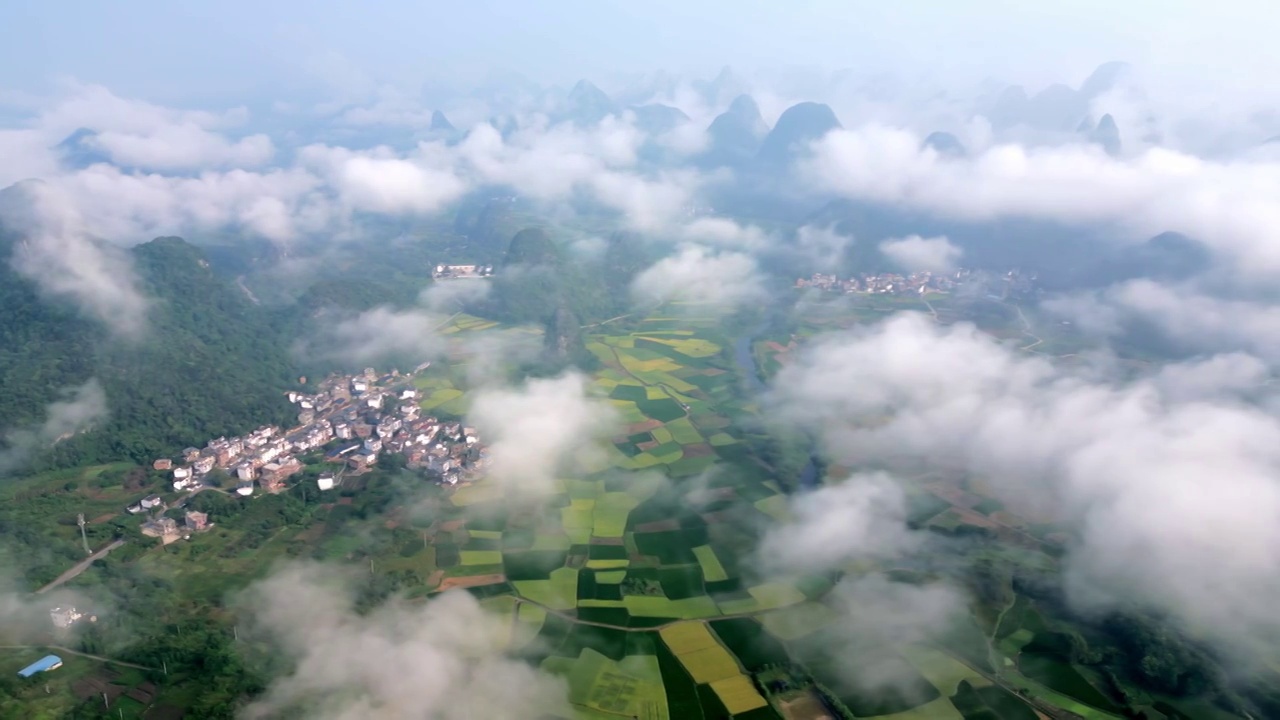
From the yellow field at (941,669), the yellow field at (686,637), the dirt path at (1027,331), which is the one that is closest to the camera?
the yellow field at (941,669)

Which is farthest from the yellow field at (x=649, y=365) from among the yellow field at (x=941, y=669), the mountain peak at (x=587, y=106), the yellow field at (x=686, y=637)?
the mountain peak at (x=587, y=106)

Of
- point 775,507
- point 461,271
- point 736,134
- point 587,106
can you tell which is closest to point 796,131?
point 736,134

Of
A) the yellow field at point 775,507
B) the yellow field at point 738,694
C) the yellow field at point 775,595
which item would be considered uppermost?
the yellow field at point 775,507

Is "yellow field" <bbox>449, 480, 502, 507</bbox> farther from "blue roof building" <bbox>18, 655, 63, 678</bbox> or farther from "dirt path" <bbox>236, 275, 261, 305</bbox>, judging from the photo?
"dirt path" <bbox>236, 275, 261, 305</bbox>

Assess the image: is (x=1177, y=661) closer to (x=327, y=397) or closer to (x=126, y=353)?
(x=327, y=397)

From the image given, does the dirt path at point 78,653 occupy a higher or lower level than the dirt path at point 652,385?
lower

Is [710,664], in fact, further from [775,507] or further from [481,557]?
[775,507]

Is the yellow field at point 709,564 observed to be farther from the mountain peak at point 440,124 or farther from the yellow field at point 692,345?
the mountain peak at point 440,124

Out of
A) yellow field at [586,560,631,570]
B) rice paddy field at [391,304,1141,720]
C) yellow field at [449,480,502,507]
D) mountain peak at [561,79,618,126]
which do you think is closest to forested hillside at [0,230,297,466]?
yellow field at [449,480,502,507]
